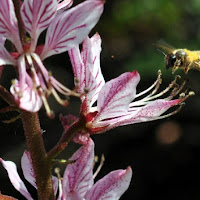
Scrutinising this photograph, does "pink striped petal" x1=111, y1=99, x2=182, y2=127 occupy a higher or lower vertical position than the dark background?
higher

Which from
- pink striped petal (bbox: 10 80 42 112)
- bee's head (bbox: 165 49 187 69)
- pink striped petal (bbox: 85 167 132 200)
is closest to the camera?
pink striped petal (bbox: 10 80 42 112)

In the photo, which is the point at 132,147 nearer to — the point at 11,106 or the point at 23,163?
the point at 23,163

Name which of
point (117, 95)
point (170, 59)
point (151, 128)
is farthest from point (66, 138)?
point (151, 128)

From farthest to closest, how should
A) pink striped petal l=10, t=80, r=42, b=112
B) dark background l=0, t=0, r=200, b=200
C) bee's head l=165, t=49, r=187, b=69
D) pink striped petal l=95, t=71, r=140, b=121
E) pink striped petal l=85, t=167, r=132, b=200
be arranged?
dark background l=0, t=0, r=200, b=200
bee's head l=165, t=49, r=187, b=69
pink striped petal l=85, t=167, r=132, b=200
pink striped petal l=95, t=71, r=140, b=121
pink striped petal l=10, t=80, r=42, b=112

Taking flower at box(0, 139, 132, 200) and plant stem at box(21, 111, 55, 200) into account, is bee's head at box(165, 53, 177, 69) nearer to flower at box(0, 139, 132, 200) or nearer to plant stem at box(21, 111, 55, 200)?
flower at box(0, 139, 132, 200)

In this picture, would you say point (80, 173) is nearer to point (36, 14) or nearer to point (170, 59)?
point (36, 14)

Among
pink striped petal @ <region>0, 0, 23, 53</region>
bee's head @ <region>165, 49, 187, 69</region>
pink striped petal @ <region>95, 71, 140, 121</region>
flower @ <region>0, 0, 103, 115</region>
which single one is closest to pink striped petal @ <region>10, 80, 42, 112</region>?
flower @ <region>0, 0, 103, 115</region>
